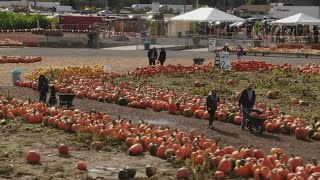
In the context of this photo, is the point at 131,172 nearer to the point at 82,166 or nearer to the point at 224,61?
the point at 82,166

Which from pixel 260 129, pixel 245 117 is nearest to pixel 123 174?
pixel 260 129

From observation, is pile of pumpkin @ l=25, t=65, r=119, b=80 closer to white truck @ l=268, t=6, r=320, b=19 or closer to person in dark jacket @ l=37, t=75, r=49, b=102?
person in dark jacket @ l=37, t=75, r=49, b=102

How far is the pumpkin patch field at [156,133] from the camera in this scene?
1253 centimetres

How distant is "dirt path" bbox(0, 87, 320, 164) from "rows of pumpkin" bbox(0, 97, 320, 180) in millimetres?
1394

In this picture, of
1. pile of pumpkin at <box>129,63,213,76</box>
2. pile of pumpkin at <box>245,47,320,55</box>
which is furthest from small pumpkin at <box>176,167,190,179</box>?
pile of pumpkin at <box>245,47,320,55</box>

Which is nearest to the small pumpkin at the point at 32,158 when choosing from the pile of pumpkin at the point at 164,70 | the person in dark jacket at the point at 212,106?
the person in dark jacket at the point at 212,106

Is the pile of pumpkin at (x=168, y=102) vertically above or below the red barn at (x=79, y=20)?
below

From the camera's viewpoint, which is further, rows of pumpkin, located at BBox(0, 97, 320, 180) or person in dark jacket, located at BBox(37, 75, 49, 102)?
person in dark jacket, located at BBox(37, 75, 49, 102)

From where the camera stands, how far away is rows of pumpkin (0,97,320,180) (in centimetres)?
1203

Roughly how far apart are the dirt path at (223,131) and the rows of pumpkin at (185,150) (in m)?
1.39

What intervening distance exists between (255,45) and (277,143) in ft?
141

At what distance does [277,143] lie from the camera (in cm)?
1636

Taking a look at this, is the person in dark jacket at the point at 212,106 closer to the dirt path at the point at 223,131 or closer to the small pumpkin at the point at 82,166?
the dirt path at the point at 223,131

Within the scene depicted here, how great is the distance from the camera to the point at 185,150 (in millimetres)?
13430
